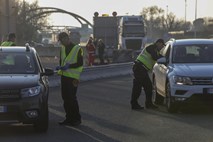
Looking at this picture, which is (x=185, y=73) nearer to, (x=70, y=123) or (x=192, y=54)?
(x=192, y=54)

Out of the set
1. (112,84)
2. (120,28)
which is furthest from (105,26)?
(112,84)

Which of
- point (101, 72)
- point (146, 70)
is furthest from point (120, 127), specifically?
point (101, 72)

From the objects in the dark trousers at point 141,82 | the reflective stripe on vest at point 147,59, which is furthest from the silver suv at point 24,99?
the reflective stripe on vest at point 147,59

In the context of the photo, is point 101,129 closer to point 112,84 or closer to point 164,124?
point 164,124

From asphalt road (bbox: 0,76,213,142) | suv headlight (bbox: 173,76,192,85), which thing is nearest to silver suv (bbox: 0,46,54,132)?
asphalt road (bbox: 0,76,213,142)

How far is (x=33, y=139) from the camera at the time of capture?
374 inches

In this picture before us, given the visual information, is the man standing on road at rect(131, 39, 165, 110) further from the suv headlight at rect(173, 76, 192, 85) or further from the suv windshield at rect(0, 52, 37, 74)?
the suv windshield at rect(0, 52, 37, 74)

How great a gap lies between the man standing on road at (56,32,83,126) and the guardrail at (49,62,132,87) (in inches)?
362

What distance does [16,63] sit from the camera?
438 inches

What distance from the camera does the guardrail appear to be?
816 inches

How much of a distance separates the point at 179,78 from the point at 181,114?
0.83 metres

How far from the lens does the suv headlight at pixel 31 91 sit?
9836 millimetres

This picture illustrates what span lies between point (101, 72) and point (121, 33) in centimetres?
1710

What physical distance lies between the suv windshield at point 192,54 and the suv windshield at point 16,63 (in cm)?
372
